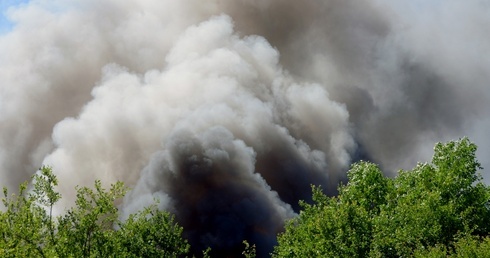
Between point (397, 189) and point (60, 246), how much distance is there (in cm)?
2912

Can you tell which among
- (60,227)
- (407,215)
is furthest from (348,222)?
(60,227)

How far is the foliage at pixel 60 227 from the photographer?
26141 mm

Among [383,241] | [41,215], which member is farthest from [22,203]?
[383,241]

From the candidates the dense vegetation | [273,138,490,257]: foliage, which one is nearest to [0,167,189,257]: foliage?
the dense vegetation

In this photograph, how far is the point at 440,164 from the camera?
45.9 meters

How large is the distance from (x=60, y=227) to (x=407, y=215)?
23.6 m

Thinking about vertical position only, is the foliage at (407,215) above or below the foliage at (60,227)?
above

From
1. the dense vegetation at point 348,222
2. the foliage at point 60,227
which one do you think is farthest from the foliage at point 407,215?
the foliage at point 60,227

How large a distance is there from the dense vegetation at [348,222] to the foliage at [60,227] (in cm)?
5

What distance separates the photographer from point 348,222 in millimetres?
35688

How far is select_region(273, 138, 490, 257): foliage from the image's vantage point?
3534cm

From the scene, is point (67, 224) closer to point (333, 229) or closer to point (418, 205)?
point (333, 229)

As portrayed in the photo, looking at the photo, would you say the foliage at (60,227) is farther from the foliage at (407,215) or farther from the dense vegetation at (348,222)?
the foliage at (407,215)

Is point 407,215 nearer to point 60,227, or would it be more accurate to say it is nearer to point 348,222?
point 348,222
